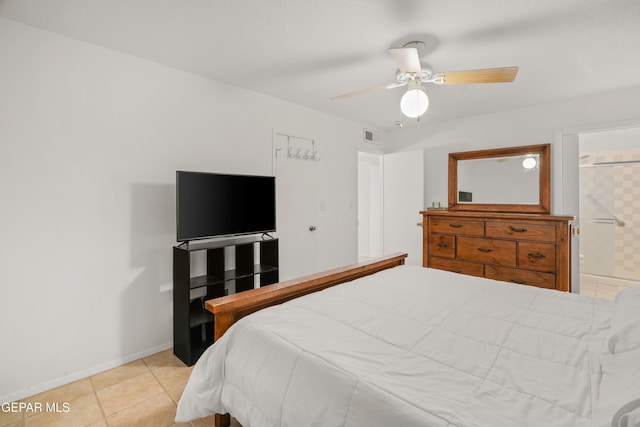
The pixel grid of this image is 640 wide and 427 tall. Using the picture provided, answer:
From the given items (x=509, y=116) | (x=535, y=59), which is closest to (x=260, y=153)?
(x=535, y=59)

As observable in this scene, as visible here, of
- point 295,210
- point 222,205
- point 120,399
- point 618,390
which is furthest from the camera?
point 295,210

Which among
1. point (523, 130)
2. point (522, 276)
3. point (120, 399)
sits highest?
point (523, 130)

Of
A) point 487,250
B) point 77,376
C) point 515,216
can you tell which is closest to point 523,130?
point 515,216

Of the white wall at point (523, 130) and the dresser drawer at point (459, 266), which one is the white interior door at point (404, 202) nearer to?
the white wall at point (523, 130)

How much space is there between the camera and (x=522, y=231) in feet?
10.8

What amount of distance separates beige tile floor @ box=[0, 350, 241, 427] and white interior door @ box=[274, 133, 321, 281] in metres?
1.55

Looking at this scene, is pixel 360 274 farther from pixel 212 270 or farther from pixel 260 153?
pixel 260 153

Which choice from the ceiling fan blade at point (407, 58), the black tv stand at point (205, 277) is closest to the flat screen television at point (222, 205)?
the black tv stand at point (205, 277)

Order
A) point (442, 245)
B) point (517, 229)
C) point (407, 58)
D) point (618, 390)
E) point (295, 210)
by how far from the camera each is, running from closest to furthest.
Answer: point (618, 390), point (407, 58), point (517, 229), point (295, 210), point (442, 245)

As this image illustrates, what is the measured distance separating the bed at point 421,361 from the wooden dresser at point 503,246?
5.01ft

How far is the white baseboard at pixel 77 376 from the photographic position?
198 cm

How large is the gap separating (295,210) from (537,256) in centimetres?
265

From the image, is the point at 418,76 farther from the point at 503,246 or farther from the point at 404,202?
the point at 404,202

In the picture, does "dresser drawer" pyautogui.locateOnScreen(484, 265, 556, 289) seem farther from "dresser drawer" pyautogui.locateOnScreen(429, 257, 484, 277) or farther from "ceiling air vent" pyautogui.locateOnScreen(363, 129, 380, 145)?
"ceiling air vent" pyautogui.locateOnScreen(363, 129, 380, 145)
